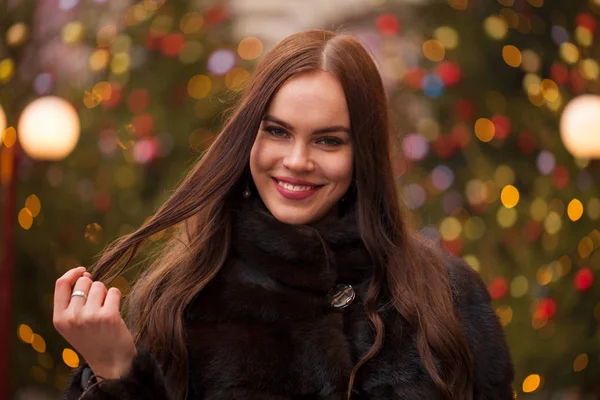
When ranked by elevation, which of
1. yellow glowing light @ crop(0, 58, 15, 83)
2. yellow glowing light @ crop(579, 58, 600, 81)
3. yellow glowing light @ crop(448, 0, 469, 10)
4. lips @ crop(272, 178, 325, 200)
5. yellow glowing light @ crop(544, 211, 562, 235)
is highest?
lips @ crop(272, 178, 325, 200)

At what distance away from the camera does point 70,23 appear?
5.96 m

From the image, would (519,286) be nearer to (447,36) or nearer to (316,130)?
(447,36)

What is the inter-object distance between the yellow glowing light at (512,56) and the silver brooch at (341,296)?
11.6 feet

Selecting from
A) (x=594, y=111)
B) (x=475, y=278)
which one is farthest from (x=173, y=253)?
(x=594, y=111)

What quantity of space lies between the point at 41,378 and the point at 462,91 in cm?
334

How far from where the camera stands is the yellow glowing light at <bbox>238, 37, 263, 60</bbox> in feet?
21.5

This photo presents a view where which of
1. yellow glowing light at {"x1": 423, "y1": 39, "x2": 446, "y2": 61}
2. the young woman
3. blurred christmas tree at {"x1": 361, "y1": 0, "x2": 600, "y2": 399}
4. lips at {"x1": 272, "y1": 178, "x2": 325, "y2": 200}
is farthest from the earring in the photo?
yellow glowing light at {"x1": 423, "y1": 39, "x2": 446, "y2": 61}

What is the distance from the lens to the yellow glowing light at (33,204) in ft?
21.6

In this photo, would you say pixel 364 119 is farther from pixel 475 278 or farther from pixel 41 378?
pixel 41 378

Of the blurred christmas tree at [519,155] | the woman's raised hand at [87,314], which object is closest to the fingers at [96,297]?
the woman's raised hand at [87,314]

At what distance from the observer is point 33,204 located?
6.62m

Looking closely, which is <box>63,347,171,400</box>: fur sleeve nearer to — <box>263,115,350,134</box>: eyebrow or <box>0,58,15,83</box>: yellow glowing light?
<box>263,115,350,134</box>: eyebrow

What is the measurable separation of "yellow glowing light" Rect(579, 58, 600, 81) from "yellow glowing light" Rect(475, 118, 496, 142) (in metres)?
0.94

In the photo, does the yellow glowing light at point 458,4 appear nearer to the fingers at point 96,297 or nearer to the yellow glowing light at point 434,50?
the yellow glowing light at point 434,50
